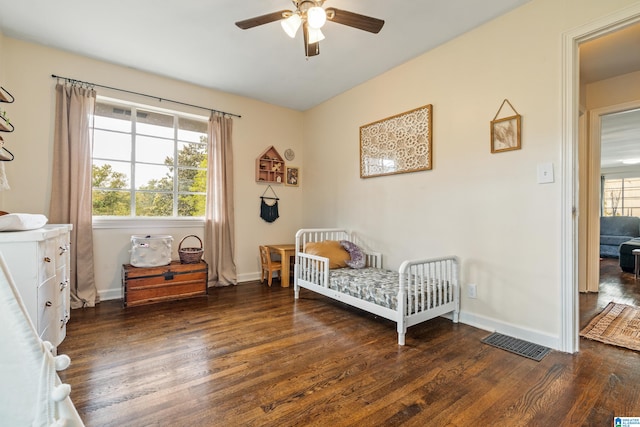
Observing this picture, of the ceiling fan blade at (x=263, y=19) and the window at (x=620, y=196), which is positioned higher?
the ceiling fan blade at (x=263, y=19)

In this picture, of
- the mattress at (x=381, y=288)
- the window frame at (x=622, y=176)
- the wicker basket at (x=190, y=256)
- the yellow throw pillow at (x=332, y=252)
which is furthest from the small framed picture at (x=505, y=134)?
the window frame at (x=622, y=176)

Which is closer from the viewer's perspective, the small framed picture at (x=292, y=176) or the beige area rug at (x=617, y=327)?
the beige area rug at (x=617, y=327)

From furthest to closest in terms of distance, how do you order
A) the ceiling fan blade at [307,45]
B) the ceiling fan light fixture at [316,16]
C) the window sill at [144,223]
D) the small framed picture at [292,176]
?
the small framed picture at [292,176] → the window sill at [144,223] → the ceiling fan blade at [307,45] → the ceiling fan light fixture at [316,16]

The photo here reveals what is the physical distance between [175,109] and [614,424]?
14.7 ft

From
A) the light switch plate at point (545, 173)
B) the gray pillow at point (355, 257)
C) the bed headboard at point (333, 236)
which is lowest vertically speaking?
the gray pillow at point (355, 257)

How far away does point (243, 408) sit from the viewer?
148 centimetres

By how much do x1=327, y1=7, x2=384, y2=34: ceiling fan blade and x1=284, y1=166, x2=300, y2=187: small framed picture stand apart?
2.76 metres

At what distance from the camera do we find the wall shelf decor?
4285mm

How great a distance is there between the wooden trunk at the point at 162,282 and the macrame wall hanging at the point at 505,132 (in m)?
3.19

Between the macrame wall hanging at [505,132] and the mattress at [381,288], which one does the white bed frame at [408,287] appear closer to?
the mattress at [381,288]

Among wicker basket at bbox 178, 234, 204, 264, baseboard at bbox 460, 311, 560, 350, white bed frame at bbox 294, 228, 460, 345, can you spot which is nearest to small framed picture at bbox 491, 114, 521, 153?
white bed frame at bbox 294, 228, 460, 345

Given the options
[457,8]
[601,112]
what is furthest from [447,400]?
[601,112]

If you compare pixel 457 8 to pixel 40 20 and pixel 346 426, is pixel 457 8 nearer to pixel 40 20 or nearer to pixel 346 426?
pixel 346 426

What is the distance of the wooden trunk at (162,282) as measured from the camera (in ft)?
9.93
